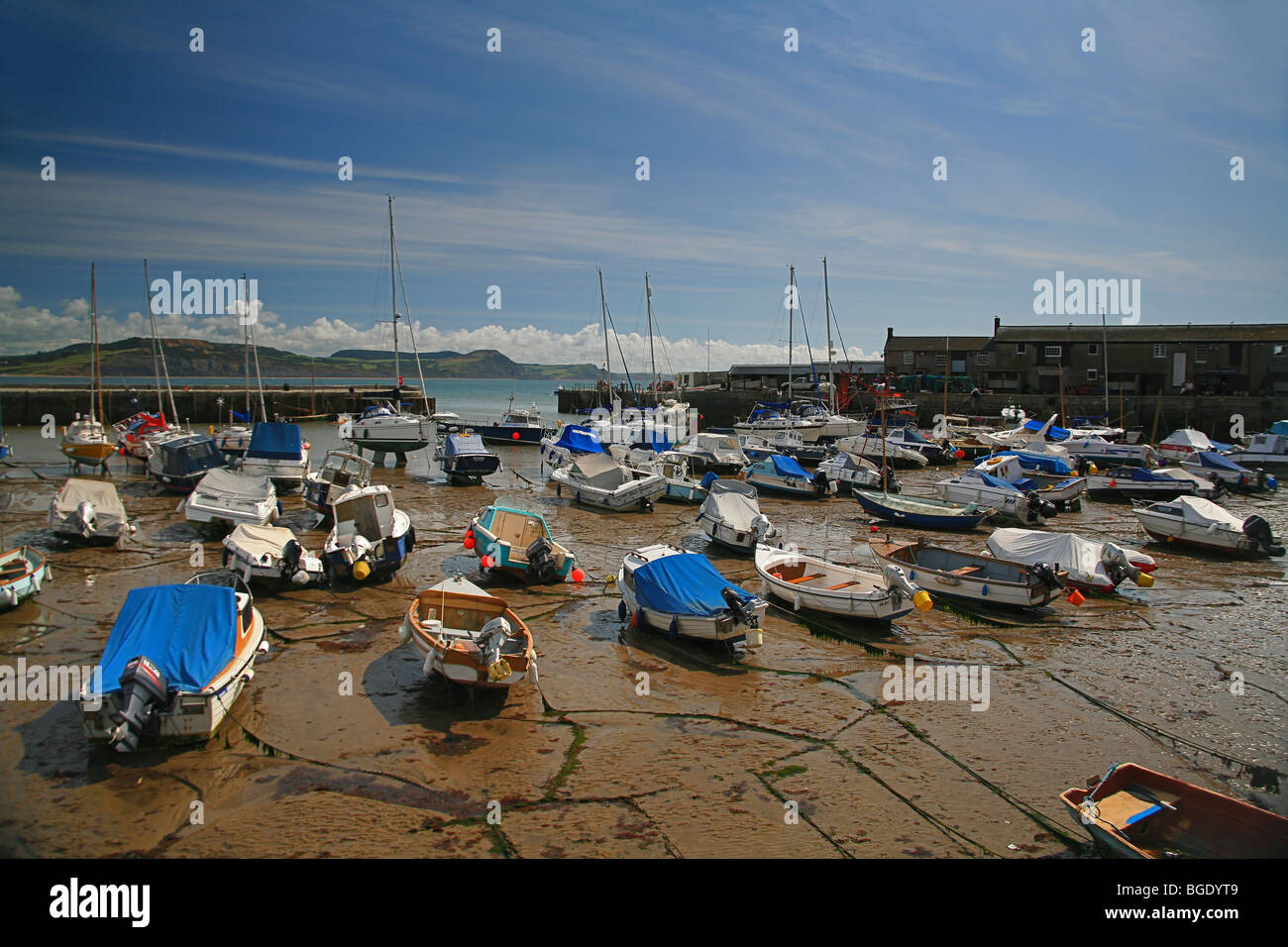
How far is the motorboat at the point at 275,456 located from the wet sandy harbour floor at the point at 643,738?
9.65 metres

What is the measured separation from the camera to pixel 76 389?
5866 cm

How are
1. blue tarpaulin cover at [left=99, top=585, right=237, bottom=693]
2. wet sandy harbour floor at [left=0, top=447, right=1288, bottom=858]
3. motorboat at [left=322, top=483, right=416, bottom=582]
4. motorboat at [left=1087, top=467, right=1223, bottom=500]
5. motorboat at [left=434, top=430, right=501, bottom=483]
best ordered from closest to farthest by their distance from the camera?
wet sandy harbour floor at [left=0, top=447, right=1288, bottom=858]
blue tarpaulin cover at [left=99, top=585, right=237, bottom=693]
motorboat at [left=322, top=483, right=416, bottom=582]
motorboat at [left=1087, top=467, right=1223, bottom=500]
motorboat at [left=434, top=430, right=501, bottom=483]

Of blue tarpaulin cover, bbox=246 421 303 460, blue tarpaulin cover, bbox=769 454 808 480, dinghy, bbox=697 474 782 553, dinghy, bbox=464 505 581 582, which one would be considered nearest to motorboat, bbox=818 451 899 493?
blue tarpaulin cover, bbox=769 454 808 480

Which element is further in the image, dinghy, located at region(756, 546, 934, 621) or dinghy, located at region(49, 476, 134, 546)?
dinghy, located at region(49, 476, 134, 546)

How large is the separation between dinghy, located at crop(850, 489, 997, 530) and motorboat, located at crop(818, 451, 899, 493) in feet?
13.8

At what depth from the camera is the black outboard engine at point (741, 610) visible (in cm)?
1305

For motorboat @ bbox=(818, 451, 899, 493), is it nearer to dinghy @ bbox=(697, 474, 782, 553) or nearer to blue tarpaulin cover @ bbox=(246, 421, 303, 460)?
dinghy @ bbox=(697, 474, 782, 553)

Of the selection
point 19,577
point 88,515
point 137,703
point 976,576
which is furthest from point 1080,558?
point 88,515

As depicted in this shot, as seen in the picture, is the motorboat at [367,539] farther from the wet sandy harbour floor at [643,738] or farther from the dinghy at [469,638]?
the dinghy at [469,638]

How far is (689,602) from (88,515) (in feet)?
55.7

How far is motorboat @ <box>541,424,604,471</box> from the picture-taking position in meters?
36.2
